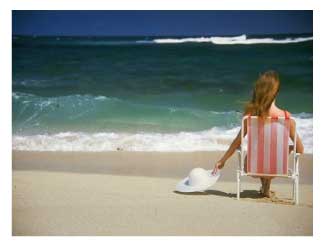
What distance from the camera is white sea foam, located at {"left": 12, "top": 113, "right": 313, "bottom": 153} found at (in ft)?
20.2

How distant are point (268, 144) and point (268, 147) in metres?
0.02

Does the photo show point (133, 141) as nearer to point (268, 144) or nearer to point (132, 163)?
point (132, 163)

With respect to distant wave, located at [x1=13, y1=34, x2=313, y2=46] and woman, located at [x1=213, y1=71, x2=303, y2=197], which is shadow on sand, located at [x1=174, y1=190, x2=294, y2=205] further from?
distant wave, located at [x1=13, y1=34, x2=313, y2=46]

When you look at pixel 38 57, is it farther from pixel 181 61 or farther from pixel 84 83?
pixel 181 61

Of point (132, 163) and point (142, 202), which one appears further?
point (132, 163)

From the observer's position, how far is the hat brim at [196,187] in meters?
4.96

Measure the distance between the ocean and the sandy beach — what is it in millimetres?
430

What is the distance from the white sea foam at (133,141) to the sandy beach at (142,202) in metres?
0.25

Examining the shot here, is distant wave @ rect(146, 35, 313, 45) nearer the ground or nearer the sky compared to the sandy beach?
nearer the sky

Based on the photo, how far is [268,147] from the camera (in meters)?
4.60

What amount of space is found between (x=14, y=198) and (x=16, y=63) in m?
1.30

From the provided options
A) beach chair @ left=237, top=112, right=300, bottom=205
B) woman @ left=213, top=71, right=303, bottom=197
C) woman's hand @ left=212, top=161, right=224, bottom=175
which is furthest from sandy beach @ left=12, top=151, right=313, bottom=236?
woman @ left=213, top=71, right=303, bottom=197

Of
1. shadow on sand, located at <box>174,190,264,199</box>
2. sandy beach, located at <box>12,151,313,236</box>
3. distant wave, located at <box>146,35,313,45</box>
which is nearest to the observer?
sandy beach, located at <box>12,151,313,236</box>

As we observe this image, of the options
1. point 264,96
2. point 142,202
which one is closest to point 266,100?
point 264,96
